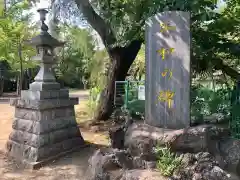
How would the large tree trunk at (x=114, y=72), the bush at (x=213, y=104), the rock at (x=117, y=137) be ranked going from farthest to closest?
1. the large tree trunk at (x=114, y=72)
2. the bush at (x=213, y=104)
3. the rock at (x=117, y=137)

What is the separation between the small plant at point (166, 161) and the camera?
3213mm

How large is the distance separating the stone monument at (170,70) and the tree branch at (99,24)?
3.51 m

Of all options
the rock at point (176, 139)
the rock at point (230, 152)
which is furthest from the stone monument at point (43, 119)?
the rock at point (230, 152)

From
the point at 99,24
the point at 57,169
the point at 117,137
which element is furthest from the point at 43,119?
the point at 99,24

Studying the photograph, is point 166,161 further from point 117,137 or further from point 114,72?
point 114,72

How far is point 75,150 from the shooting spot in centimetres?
539

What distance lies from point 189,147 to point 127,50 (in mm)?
4802

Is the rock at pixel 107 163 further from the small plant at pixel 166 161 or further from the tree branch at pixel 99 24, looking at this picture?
the tree branch at pixel 99 24

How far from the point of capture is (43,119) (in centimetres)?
482

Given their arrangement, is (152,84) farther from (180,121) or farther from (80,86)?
(80,86)

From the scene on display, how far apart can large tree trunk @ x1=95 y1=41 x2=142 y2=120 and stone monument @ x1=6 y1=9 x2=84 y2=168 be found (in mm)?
2581

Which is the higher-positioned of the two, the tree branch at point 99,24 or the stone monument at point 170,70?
the tree branch at point 99,24

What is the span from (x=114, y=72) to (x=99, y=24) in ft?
5.06

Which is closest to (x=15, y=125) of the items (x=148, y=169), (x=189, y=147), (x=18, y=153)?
(x=18, y=153)
